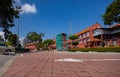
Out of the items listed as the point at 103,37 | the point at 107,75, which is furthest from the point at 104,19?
the point at 107,75

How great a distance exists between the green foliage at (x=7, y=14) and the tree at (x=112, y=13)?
18.3 metres

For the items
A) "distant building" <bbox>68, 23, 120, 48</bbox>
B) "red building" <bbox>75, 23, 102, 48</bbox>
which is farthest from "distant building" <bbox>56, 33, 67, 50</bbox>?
"distant building" <bbox>68, 23, 120, 48</bbox>

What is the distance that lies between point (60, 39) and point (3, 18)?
46959mm

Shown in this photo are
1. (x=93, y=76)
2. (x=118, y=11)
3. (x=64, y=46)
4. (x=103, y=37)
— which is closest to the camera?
(x=93, y=76)

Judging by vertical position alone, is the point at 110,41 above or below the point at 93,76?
above

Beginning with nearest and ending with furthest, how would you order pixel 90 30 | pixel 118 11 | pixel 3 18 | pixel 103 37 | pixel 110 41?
pixel 3 18
pixel 118 11
pixel 110 41
pixel 103 37
pixel 90 30

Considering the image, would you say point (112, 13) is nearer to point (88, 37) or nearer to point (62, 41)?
point (88, 37)

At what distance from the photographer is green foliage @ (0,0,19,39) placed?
3256 cm

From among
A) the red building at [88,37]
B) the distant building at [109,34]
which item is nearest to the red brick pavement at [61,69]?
the distant building at [109,34]

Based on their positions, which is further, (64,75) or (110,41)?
(110,41)

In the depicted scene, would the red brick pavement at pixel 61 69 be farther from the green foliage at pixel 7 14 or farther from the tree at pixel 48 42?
the tree at pixel 48 42

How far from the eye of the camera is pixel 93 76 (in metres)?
7.02

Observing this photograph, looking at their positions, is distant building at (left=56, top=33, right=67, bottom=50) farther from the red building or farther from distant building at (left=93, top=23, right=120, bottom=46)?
distant building at (left=93, top=23, right=120, bottom=46)

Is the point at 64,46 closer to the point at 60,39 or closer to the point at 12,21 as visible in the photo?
the point at 60,39
